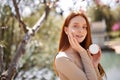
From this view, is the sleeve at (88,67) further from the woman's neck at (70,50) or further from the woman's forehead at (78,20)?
the woman's forehead at (78,20)

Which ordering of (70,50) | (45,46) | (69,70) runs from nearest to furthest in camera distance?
(69,70) < (70,50) < (45,46)

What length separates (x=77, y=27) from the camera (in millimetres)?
2246

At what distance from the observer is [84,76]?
2121 millimetres

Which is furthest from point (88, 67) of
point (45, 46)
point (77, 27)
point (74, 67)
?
point (45, 46)

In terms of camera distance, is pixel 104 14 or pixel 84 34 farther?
pixel 104 14

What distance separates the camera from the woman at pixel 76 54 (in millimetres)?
2127

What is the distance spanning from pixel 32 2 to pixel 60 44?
429cm

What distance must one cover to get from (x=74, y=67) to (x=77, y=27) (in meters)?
0.26

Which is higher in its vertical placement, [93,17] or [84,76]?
[84,76]

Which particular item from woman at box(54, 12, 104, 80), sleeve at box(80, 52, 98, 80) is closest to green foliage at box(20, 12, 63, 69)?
woman at box(54, 12, 104, 80)

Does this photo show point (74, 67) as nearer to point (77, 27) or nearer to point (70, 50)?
point (70, 50)

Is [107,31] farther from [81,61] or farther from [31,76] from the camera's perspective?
[81,61]

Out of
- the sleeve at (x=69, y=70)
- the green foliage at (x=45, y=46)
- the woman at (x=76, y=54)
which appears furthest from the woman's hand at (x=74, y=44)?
the green foliage at (x=45, y=46)

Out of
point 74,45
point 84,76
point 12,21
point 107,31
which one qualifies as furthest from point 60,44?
point 107,31
